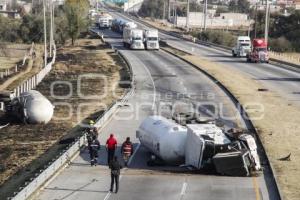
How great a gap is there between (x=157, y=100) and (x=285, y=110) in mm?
9470

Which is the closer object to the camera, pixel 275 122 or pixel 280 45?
pixel 275 122

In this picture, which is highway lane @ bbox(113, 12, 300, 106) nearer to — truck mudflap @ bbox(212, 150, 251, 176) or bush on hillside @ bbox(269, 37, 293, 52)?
truck mudflap @ bbox(212, 150, 251, 176)

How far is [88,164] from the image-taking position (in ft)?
90.8

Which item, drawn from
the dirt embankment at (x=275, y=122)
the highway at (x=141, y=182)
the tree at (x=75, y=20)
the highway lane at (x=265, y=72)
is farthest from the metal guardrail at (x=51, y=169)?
the tree at (x=75, y=20)

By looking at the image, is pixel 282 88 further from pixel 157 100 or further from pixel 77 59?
pixel 77 59

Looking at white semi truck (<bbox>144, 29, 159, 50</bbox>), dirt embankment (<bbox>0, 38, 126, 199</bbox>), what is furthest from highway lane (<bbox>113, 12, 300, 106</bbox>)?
dirt embankment (<bbox>0, 38, 126, 199</bbox>)

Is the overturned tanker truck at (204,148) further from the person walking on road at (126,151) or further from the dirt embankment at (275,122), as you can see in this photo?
the dirt embankment at (275,122)

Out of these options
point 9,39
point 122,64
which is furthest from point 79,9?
point 122,64

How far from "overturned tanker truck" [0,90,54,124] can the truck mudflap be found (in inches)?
626

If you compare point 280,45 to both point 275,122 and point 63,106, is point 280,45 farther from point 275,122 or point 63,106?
point 275,122

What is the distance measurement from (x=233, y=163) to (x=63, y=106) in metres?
22.9

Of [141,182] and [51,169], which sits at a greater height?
[51,169]

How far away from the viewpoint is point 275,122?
3800 cm

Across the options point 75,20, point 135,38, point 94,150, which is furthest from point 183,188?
point 75,20
